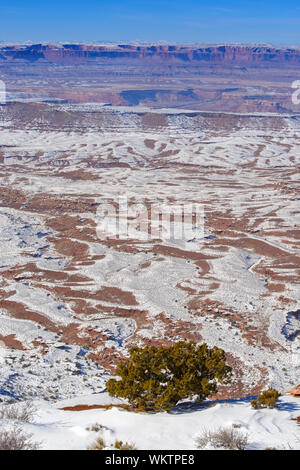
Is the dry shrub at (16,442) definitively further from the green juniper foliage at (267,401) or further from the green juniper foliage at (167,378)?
the green juniper foliage at (267,401)

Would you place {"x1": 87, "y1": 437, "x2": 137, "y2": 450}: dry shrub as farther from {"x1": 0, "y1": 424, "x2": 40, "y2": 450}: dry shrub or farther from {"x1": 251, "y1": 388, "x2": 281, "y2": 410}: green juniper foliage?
{"x1": 251, "y1": 388, "x2": 281, "y2": 410}: green juniper foliage

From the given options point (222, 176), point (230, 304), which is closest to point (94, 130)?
Result: point (222, 176)

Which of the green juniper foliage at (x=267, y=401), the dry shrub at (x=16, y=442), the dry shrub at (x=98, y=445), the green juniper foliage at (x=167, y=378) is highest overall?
the dry shrub at (x=16, y=442)

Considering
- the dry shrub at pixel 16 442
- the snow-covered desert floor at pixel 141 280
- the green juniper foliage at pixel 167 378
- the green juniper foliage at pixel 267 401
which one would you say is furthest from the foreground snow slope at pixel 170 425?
the green juniper foliage at pixel 167 378

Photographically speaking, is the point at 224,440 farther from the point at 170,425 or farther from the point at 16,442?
the point at 16,442

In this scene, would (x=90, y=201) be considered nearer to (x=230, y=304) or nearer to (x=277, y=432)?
(x=230, y=304)

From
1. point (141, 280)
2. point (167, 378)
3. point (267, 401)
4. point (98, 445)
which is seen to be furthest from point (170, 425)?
point (141, 280)
